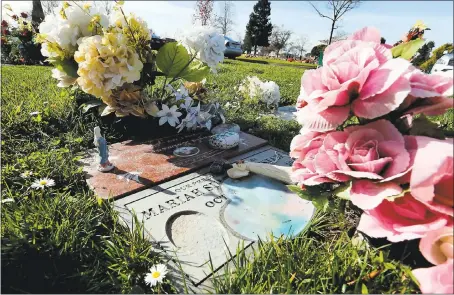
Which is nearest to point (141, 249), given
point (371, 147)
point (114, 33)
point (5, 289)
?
point (5, 289)

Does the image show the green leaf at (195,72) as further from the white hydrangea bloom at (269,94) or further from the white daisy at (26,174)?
the white hydrangea bloom at (269,94)

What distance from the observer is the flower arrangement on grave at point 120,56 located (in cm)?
236

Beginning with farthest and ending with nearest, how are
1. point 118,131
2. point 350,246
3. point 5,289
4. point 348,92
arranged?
point 118,131
point 350,246
point 5,289
point 348,92

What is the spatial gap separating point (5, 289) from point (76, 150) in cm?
158

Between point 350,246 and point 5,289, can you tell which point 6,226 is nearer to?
point 5,289

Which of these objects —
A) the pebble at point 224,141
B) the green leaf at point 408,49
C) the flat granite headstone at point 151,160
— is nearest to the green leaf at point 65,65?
the flat granite headstone at point 151,160

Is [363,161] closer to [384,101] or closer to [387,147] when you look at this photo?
[387,147]

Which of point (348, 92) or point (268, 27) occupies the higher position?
Result: point (268, 27)

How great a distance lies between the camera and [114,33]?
2.43m

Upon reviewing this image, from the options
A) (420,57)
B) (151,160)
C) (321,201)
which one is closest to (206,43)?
(151,160)

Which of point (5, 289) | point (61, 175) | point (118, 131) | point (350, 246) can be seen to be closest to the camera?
point (5, 289)

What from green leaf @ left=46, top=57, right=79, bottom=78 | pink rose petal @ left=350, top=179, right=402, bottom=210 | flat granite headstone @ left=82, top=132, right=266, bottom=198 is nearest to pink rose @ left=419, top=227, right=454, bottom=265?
pink rose petal @ left=350, top=179, right=402, bottom=210

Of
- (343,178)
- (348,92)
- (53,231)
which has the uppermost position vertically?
(348,92)

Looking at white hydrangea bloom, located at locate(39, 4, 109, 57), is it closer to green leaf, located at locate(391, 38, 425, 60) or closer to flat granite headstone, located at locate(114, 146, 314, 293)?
flat granite headstone, located at locate(114, 146, 314, 293)
